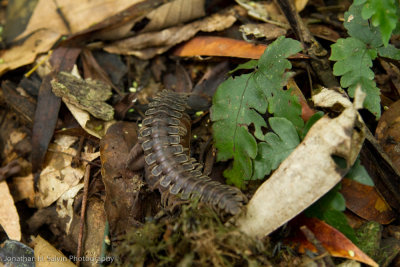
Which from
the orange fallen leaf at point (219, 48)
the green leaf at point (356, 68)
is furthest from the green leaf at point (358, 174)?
the orange fallen leaf at point (219, 48)

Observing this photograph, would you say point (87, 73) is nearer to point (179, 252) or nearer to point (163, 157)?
point (163, 157)

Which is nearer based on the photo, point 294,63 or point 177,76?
point 294,63

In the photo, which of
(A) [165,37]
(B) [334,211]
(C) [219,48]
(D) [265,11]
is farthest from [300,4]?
(B) [334,211]

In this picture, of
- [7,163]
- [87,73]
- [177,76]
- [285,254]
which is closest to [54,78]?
[87,73]

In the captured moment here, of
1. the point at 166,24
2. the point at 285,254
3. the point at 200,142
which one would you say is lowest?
the point at 285,254

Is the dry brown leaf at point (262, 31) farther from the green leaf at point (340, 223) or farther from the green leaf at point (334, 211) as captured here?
the green leaf at point (340, 223)

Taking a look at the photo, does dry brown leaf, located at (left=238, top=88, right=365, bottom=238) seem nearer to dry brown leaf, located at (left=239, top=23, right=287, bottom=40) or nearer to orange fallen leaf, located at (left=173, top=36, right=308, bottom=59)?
orange fallen leaf, located at (left=173, top=36, right=308, bottom=59)

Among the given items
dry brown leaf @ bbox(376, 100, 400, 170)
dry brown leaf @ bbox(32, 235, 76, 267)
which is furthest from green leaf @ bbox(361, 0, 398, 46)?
dry brown leaf @ bbox(32, 235, 76, 267)
